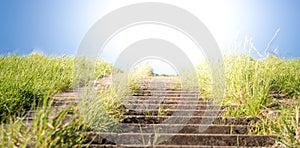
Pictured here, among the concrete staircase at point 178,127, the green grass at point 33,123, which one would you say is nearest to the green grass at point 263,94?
the concrete staircase at point 178,127

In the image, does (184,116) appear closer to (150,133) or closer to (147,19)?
(150,133)

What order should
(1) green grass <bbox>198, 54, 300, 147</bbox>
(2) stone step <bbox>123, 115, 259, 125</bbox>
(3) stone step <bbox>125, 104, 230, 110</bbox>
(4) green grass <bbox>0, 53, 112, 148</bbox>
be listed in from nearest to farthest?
(4) green grass <bbox>0, 53, 112, 148</bbox> < (1) green grass <bbox>198, 54, 300, 147</bbox> < (2) stone step <bbox>123, 115, 259, 125</bbox> < (3) stone step <bbox>125, 104, 230, 110</bbox>

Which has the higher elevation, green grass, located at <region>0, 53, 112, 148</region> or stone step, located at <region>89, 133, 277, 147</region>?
green grass, located at <region>0, 53, 112, 148</region>

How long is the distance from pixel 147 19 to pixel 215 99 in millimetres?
1414

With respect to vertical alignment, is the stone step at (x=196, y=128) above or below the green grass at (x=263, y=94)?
below

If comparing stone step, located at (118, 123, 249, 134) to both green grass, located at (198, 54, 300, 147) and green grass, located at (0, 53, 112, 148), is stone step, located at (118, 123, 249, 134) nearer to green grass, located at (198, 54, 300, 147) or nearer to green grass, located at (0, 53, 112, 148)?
green grass, located at (198, 54, 300, 147)

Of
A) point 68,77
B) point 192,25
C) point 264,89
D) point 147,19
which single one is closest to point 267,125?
point 264,89

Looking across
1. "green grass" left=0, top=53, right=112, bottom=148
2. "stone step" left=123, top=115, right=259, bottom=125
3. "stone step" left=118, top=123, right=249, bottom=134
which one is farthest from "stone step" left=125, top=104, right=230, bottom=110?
"green grass" left=0, top=53, right=112, bottom=148

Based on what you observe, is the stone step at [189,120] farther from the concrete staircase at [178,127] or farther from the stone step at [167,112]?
the stone step at [167,112]

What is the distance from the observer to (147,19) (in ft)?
13.9

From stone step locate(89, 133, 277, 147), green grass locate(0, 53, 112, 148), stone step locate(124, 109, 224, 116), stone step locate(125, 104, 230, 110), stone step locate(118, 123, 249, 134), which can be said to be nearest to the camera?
green grass locate(0, 53, 112, 148)

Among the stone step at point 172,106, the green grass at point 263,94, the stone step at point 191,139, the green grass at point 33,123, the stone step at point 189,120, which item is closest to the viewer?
the green grass at point 33,123

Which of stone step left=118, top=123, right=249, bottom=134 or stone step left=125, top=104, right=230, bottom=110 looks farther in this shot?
stone step left=125, top=104, right=230, bottom=110

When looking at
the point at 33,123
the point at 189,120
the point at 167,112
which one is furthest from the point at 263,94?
the point at 33,123
